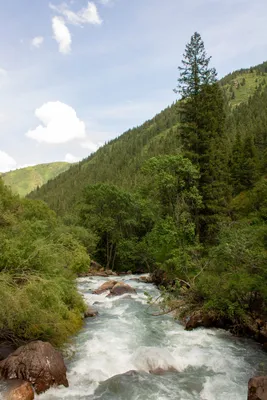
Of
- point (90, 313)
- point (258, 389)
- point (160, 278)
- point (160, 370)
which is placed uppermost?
point (258, 389)

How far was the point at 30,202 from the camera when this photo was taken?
3953 centimetres

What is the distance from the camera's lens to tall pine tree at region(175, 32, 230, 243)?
28.2 meters

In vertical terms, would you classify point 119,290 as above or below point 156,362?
below

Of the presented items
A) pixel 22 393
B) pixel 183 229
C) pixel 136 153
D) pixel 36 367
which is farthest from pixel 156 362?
pixel 136 153

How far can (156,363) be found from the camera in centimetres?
1291

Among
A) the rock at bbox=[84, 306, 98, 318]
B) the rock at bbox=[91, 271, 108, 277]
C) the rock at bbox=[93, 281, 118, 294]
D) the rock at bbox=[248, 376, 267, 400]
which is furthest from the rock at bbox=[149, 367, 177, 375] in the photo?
the rock at bbox=[91, 271, 108, 277]

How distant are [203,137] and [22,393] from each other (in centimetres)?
2502

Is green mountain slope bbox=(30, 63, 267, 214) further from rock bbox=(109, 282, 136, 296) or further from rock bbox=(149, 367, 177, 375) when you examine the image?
rock bbox=(149, 367, 177, 375)

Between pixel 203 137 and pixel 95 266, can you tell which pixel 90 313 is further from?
pixel 95 266

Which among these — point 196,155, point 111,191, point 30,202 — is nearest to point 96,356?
point 196,155

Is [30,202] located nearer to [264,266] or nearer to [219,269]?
[219,269]

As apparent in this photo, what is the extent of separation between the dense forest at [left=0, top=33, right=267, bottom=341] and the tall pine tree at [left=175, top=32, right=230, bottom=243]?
10 centimetres

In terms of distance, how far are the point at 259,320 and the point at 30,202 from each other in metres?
31.5

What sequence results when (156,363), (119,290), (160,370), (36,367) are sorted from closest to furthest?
(36,367) < (160,370) < (156,363) < (119,290)
